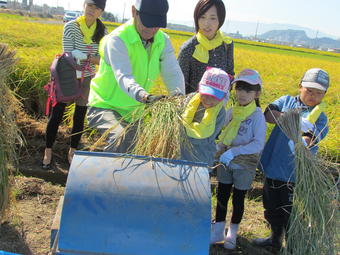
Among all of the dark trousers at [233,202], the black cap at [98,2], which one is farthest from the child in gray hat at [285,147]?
the black cap at [98,2]

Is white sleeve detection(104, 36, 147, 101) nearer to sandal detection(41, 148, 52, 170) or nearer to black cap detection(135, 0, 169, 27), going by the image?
black cap detection(135, 0, 169, 27)

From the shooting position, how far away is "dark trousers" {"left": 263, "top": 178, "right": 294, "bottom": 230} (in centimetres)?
315

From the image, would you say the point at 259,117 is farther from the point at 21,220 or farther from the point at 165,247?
the point at 21,220

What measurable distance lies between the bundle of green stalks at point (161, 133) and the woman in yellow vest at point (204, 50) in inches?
48.9

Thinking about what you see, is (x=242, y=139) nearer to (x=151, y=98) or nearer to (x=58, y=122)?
(x=151, y=98)

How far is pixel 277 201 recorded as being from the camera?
323 cm

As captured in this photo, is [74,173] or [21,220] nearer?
[74,173]

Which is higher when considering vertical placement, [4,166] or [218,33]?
[218,33]

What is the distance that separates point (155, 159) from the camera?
2.18 metres

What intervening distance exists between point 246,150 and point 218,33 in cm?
120

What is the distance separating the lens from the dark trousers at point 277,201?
10.3ft

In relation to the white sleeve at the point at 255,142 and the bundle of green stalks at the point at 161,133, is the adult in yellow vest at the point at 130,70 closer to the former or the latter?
the bundle of green stalks at the point at 161,133

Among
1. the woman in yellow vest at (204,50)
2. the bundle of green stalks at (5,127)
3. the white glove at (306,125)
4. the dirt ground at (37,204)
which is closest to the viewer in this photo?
the bundle of green stalks at (5,127)

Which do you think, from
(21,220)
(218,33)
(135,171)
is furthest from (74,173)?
(218,33)
